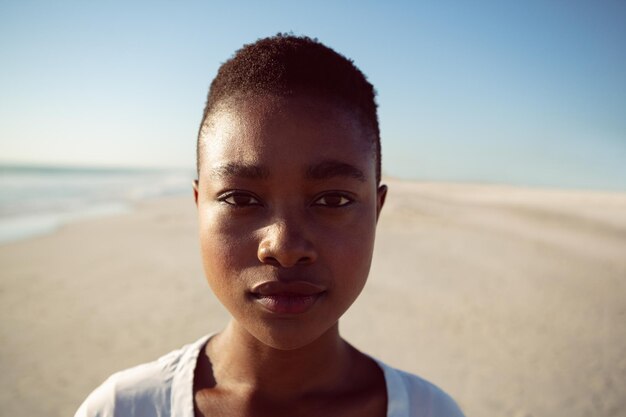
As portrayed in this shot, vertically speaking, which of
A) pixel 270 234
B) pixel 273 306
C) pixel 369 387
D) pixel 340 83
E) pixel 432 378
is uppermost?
pixel 340 83

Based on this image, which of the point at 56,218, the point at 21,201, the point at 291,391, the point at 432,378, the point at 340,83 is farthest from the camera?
the point at 21,201

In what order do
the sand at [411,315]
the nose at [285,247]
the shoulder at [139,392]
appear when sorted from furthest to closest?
the sand at [411,315], the shoulder at [139,392], the nose at [285,247]

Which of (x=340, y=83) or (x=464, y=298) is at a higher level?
(x=340, y=83)

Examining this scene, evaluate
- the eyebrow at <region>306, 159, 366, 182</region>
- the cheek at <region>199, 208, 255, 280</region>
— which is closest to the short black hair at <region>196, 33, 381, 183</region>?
the eyebrow at <region>306, 159, 366, 182</region>

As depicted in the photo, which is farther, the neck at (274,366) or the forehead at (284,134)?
the neck at (274,366)

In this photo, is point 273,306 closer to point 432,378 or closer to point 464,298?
point 432,378

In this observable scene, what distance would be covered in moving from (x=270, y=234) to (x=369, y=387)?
74 cm

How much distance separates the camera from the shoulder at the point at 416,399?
1338 mm

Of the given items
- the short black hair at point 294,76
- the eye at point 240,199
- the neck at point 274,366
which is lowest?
the neck at point 274,366

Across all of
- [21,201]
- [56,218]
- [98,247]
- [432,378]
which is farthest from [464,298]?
[21,201]

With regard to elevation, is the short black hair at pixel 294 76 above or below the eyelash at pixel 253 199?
→ above

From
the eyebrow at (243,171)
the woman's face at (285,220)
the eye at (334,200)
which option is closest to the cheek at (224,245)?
the woman's face at (285,220)

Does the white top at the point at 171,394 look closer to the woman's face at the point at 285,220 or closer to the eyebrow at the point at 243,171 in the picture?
the woman's face at the point at 285,220

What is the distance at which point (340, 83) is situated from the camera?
123 cm
